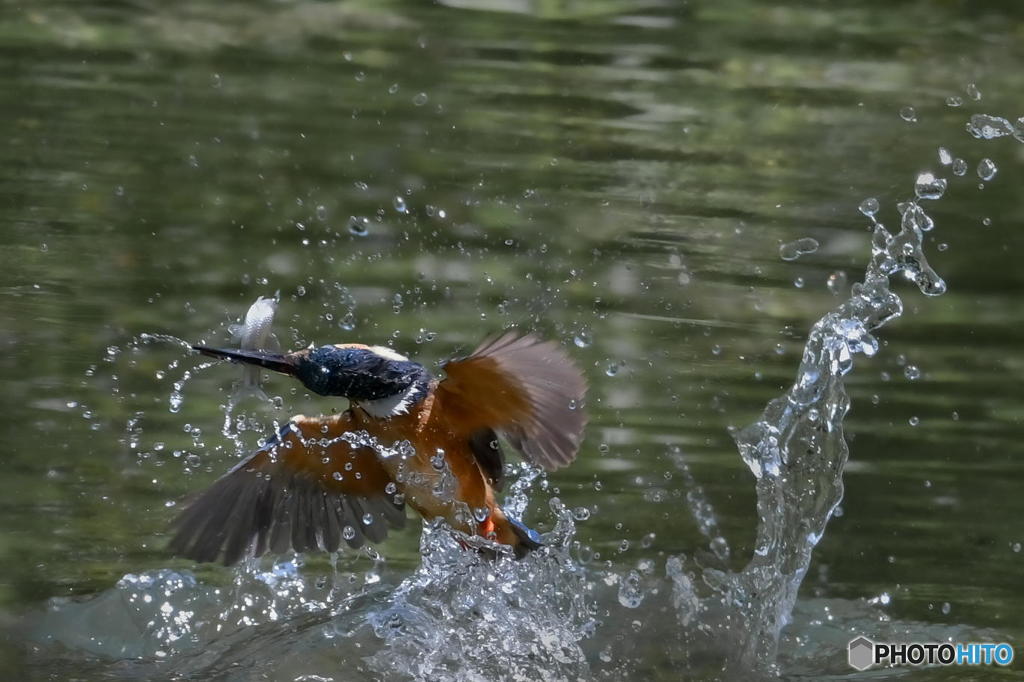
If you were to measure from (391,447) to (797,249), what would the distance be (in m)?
2.32

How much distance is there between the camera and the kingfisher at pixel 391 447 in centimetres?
316

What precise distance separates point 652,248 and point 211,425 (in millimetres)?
1748

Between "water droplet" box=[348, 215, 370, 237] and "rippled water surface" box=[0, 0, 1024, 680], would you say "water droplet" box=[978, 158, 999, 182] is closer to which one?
"rippled water surface" box=[0, 0, 1024, 680]

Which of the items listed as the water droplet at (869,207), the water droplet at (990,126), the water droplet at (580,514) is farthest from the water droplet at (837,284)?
the water droplet at (580,514)

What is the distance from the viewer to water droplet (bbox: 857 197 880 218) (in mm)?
5172

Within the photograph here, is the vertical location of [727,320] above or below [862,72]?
below

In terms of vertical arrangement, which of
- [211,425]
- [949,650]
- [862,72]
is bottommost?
[949,650]

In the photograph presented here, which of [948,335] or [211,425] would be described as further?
[948,335]

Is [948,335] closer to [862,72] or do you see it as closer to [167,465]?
[862,72]

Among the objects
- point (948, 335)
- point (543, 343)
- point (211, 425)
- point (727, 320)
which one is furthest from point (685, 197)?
point (543, 343)

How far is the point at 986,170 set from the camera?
5293 millimetres

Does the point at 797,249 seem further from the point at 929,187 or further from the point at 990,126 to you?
the point at 990,126

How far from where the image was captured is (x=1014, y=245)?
517 cm

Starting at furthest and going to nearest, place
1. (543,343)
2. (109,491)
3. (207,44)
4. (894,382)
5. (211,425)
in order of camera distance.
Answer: (207,44), (894,382), (211,425), (109,491), (543,343)
